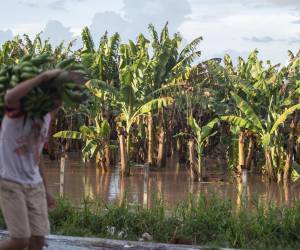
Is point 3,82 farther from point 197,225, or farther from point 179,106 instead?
point 179,106

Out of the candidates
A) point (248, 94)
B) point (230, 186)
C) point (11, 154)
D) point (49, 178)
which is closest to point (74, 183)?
point (49, 178)

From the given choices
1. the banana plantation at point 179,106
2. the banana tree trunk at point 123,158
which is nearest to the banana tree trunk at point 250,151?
the banana plantation at point 179,106

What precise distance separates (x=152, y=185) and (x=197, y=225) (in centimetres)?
1190

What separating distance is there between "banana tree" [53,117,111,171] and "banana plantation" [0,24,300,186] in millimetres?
35

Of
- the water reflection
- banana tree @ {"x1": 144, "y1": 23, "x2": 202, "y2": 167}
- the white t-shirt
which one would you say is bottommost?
the water reflection

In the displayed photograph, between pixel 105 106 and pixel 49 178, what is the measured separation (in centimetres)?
446

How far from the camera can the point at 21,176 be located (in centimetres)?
426

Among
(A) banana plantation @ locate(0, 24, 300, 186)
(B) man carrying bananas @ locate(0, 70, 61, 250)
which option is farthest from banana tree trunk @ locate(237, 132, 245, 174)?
(B) man carrying bananas @ locate(0, 70, 61, 250)

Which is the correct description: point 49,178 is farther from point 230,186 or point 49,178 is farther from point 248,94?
point 248,94

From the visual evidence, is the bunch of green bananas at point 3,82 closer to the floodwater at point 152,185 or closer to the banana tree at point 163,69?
the floodwater at point 152,185

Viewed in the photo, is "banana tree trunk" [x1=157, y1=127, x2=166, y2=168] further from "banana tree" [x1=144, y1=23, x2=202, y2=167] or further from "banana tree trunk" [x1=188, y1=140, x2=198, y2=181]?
"banana tree trunk" [x1=188, y1=140, x2=198, y2=181]

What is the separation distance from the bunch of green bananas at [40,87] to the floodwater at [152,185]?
11206mm

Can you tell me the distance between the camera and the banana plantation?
66.7 ft

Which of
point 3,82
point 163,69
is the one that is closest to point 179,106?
point 163,69
